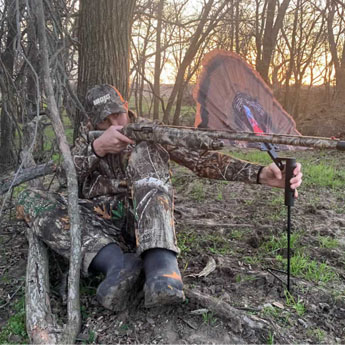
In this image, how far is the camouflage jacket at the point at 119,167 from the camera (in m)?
2.70

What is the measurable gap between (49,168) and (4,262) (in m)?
0.85

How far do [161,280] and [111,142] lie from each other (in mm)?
1036

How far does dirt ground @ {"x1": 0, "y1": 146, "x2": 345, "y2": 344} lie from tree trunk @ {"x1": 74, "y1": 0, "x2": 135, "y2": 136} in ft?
5.12

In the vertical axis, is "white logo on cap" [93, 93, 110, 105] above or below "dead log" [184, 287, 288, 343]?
above

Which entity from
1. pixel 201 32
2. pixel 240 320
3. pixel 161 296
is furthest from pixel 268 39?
pixel 161 296

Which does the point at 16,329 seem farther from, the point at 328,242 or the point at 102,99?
the point at 328,242

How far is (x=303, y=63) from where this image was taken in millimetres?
14953

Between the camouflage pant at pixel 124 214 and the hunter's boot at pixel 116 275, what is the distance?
2.7 inches

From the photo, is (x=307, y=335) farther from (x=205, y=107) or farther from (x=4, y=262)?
(x=4, y=262)

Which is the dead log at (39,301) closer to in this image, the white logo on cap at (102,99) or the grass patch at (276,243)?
the white logo on cap at (102,99)

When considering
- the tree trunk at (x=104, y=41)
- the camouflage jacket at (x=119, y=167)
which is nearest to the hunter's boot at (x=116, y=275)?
the camouflage jacket at (x=119, y=167)

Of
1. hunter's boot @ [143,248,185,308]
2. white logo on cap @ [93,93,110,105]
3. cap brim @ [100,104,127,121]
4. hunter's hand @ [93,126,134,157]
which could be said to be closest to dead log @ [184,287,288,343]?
hunter's boot @ [143,248,185,308]

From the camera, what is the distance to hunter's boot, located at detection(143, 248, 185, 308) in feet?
5.91

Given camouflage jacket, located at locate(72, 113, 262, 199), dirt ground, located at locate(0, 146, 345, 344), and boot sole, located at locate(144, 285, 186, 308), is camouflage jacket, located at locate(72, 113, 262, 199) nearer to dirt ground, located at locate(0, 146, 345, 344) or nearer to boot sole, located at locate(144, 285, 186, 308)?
dirt ground, located at locate(0, 146, 345, 344)
